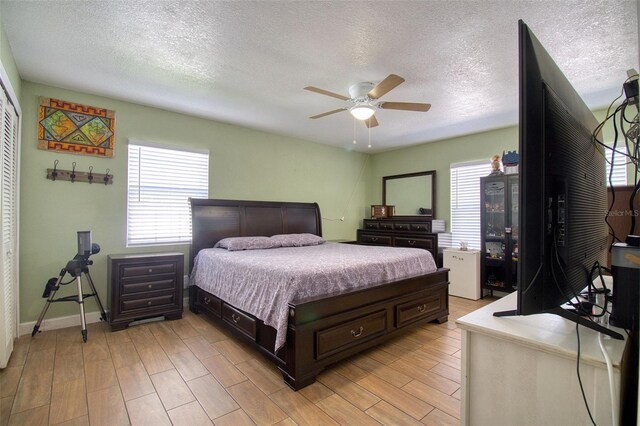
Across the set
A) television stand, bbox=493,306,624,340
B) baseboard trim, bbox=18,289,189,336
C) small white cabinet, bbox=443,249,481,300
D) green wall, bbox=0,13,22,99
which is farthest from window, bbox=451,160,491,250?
green wall, bbox=0,13,22,99

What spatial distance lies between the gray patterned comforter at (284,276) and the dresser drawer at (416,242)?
1515 millimetres

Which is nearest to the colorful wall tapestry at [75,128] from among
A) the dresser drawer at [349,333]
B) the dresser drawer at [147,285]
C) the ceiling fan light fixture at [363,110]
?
the dresser drawer at [147,285]

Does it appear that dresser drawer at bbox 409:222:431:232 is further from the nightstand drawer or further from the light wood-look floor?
the nightstand drawer

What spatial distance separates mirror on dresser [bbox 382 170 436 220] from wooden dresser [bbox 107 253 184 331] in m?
4.05

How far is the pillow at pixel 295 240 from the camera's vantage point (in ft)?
13.6

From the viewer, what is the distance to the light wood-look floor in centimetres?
181

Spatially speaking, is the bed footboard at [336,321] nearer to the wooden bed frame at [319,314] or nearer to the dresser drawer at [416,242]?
the wooden bed frame at [319,314]

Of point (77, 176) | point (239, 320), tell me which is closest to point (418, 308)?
point (239, 320)

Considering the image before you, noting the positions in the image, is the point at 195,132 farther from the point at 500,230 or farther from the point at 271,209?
the point at 500,230

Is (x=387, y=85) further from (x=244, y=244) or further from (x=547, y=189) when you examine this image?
(x=244, y=244)

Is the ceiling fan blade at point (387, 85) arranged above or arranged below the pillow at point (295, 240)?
above

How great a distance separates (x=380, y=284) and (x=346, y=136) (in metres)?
3.12

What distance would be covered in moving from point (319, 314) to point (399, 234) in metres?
3.40

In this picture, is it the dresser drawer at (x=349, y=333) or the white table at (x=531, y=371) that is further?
the dresser drawer at (x=349, y=333)
